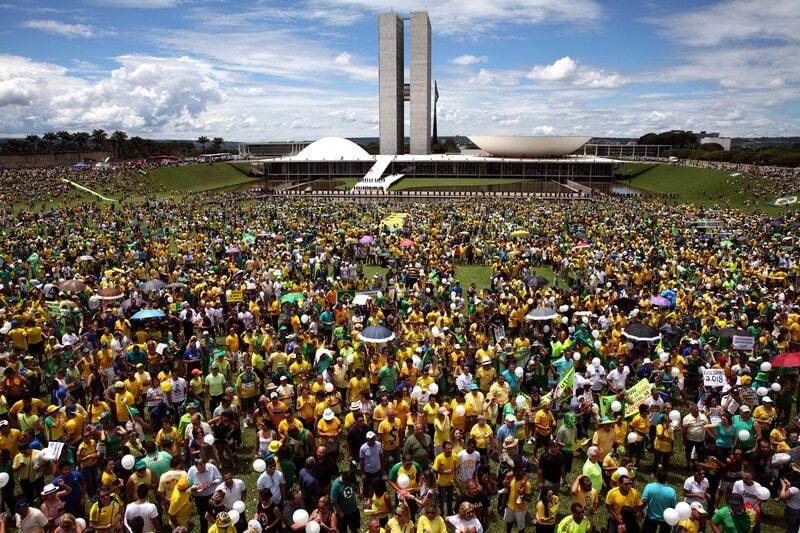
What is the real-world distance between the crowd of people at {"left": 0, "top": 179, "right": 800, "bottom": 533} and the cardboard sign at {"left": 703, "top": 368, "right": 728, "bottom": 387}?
3 cm

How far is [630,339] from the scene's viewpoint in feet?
37.9

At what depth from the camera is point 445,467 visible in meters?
6.55

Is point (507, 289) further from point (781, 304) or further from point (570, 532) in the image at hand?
point (570, 532)

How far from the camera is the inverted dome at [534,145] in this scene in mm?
80438

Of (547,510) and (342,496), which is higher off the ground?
(342,496)

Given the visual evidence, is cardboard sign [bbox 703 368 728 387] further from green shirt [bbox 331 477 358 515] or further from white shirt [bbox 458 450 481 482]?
green shirt [bbox 331 477 358 515]

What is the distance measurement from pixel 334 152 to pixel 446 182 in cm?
2236

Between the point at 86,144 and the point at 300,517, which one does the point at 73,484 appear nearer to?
the point at 300,517

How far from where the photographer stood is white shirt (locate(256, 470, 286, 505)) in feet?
20.1

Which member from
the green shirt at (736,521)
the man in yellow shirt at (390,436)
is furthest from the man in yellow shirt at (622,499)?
the man in yellow shirt at (390,436)

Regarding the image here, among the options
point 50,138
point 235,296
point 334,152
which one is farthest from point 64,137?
point 235,296

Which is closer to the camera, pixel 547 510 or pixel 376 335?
pixel 547 510

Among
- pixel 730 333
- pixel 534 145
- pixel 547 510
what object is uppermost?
pixel 534 145

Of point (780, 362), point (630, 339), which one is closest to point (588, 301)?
point (630, 339)
